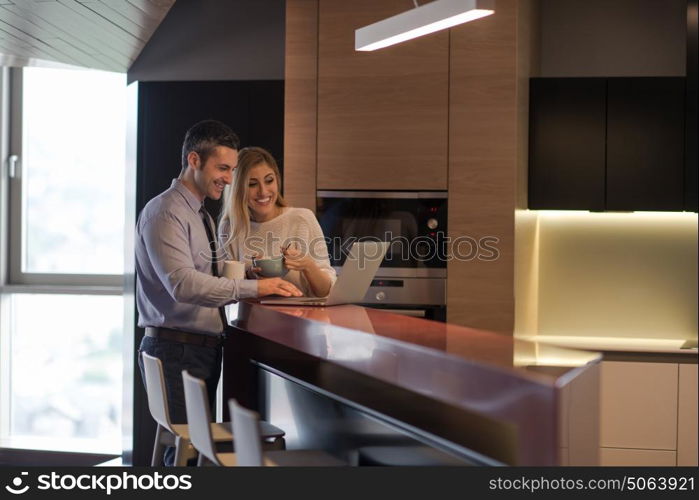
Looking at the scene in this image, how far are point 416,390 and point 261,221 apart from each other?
2.21 metres

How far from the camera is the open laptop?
3.14m

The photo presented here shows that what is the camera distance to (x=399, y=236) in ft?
15.5

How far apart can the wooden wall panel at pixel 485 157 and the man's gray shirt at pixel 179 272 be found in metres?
1.47

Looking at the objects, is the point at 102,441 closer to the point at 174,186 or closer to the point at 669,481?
A: the point at 174,186

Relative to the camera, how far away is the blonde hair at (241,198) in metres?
4.12

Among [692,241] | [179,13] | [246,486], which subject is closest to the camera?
[246,486]

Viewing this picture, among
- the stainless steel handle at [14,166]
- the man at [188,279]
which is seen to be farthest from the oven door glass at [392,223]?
the stainless steel handle at [14,166]

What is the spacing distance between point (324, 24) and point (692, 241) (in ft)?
7.65

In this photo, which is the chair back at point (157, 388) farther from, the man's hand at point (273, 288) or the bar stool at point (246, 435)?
the bar stool at point (246, 435)

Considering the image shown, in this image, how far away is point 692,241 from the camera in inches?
202

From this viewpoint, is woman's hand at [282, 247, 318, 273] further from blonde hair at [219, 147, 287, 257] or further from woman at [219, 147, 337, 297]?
blonde hair at [219, 147, 287, 257]

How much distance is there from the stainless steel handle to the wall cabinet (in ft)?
12.0

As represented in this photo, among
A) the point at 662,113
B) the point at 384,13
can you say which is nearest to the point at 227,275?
the point at 384,13

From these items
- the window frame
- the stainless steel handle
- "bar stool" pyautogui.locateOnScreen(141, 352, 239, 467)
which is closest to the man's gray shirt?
"bar stool" pyautogui.locateOnScreen(141, 352, 239, 467)
